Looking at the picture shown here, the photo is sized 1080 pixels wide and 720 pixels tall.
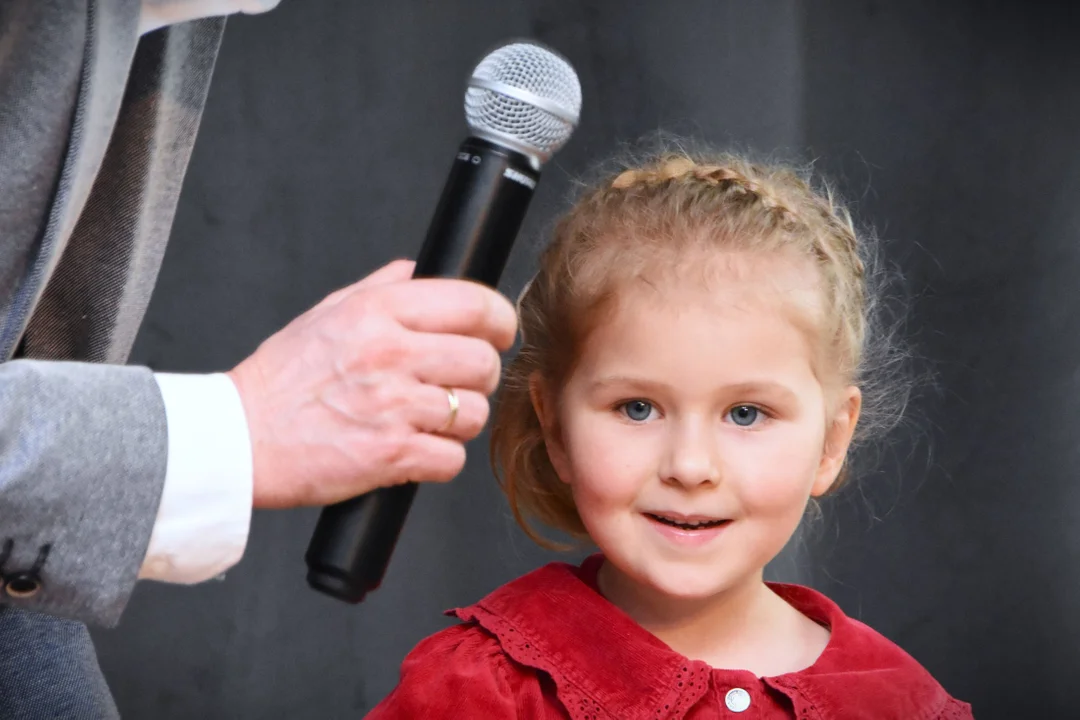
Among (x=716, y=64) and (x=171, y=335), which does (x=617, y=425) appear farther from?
(x=716, y=64)

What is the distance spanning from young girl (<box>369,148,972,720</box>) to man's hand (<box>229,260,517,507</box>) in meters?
0.19

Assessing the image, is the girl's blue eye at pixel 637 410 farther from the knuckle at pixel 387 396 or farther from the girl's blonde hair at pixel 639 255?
the knuckle at pixel 387 396

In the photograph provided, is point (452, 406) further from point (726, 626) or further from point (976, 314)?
point (976, 314)

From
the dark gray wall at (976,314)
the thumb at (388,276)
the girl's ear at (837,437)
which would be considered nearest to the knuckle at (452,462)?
the thumb at (388,276)

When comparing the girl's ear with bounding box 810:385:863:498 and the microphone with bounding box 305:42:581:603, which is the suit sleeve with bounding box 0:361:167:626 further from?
the girl's ear with bounding box 810:385:863:498

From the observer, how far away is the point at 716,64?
1.81m

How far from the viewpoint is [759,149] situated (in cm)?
179

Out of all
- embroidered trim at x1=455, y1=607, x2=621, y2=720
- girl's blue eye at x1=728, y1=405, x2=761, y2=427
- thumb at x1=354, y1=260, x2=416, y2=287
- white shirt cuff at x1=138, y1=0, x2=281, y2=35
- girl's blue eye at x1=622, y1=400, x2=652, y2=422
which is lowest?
embroidered trim at x1=455, y1=607, x2=621, y2=720

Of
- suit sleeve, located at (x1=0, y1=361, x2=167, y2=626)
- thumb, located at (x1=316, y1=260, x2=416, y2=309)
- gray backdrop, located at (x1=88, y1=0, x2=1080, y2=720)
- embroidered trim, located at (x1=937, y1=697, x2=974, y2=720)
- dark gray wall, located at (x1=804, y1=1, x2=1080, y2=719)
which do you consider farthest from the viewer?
dark gray wall, located at (x1=804, y1=1, x2=1080, y2=719)

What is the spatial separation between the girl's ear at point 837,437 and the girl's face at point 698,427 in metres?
0.05

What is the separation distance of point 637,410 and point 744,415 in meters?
0.08

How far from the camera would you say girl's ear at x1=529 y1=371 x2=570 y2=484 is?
3.81ft

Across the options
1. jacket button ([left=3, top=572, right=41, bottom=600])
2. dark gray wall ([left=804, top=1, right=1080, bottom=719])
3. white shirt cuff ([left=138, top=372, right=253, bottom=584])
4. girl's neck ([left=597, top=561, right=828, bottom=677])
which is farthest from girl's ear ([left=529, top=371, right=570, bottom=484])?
dark gray wall ([left=804, top=1, right=1080, bottom=719])

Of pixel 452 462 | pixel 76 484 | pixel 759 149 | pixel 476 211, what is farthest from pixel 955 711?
pixel 759 149
